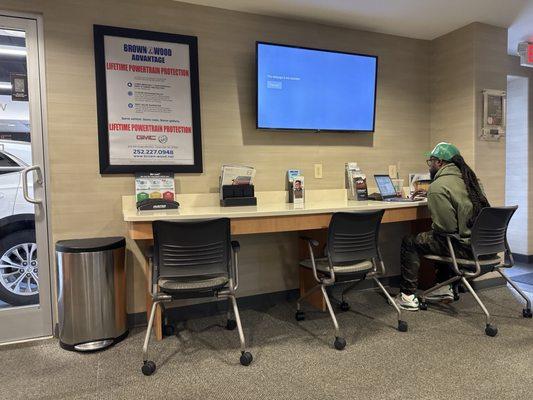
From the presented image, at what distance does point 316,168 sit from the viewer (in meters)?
3.43

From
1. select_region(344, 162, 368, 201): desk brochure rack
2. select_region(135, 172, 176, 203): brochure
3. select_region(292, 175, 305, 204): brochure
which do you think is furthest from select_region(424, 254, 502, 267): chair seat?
select_region(135, 172, 176, 203): brochure

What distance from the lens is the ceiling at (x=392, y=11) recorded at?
303cm

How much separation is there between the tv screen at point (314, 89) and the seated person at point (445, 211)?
0.81 m

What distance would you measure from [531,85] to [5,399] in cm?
558

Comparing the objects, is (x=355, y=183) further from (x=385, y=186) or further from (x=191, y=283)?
(x=191, y=283)

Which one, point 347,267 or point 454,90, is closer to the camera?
point 347,267

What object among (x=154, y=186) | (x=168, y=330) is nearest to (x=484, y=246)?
(x=168, y=330)

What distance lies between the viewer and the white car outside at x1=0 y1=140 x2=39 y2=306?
2580 mm

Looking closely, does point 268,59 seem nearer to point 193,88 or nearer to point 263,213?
point 193,88

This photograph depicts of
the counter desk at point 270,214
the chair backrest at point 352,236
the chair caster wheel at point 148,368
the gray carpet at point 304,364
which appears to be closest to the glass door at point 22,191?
the gray carpet at point 304,364

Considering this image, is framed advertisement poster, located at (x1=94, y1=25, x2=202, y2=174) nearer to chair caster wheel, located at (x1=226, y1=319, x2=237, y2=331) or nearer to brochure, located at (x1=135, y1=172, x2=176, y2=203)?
brochure, located at (x1=135, y1=172, x2=176, y2=203)

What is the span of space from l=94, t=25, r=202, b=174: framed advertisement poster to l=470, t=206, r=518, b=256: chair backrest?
6.74ft

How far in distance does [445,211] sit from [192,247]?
6.04ft

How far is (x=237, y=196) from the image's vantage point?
2.95 metres
